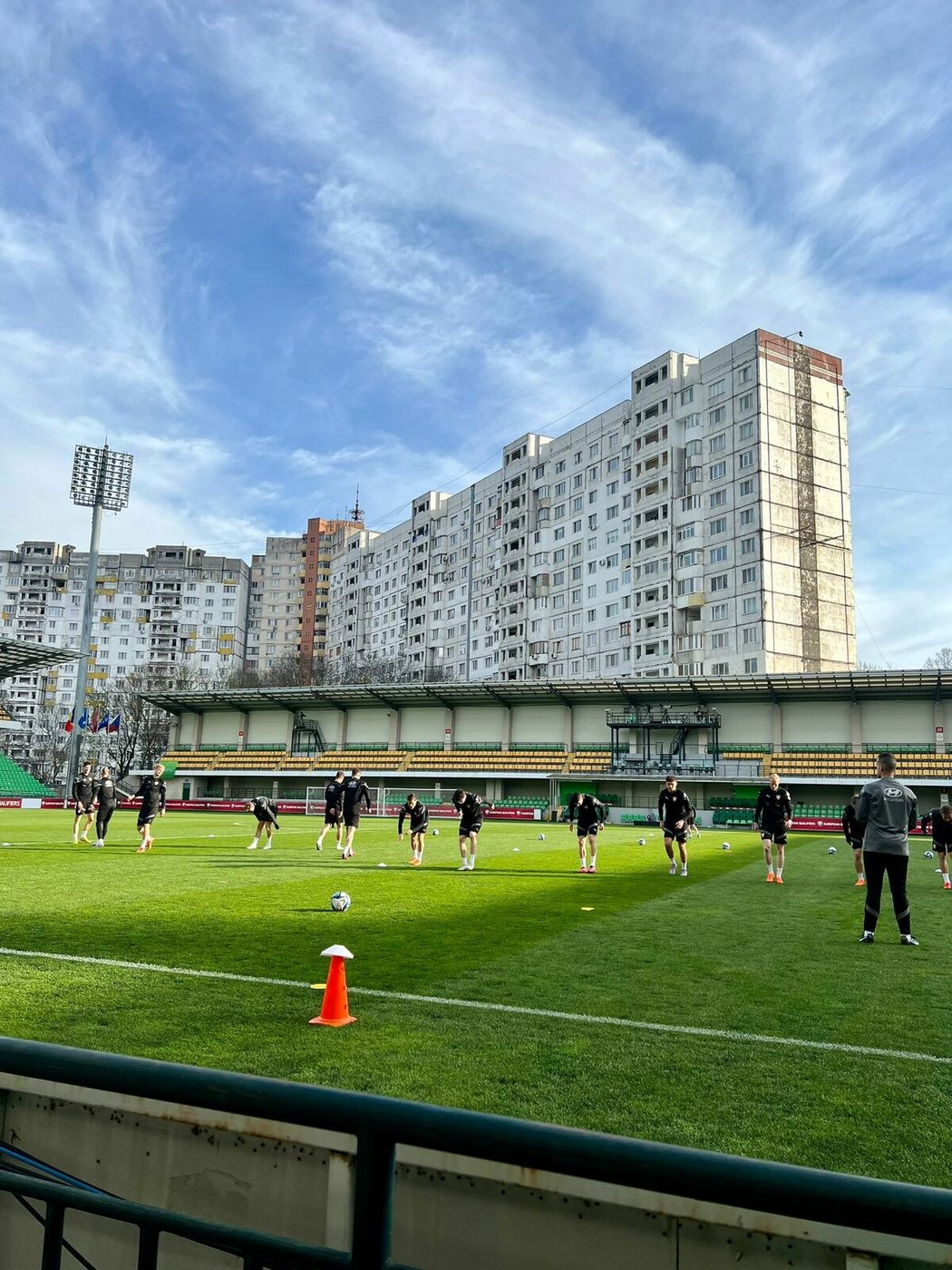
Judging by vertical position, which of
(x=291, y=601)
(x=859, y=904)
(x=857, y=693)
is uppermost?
(x=291, y=601)

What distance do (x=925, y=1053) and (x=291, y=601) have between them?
5846 inches

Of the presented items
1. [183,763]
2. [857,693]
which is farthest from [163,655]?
[857,693]

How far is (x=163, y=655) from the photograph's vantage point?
15162 centimetres

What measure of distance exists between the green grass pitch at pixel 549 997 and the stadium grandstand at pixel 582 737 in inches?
1614

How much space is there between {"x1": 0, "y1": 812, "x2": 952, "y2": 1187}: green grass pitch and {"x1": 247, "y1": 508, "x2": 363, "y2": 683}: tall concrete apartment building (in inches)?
5206

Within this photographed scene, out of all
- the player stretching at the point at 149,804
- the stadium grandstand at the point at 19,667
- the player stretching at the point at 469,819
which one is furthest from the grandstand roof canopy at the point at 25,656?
the player stretching at the point at 469,819

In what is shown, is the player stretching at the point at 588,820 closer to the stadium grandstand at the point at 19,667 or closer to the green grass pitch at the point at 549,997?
the green grass pitch at the point at 549,997

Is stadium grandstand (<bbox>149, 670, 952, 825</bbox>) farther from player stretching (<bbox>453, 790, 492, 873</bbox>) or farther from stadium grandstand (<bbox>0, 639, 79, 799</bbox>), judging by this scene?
player stretching (<bbox>453, 790, 492, 873</bbox>)

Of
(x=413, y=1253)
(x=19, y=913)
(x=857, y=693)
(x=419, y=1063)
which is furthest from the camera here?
(x=857, y=693)

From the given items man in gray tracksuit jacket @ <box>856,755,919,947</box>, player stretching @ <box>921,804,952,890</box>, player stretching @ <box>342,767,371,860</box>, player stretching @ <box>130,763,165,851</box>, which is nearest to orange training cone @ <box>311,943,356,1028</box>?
man in gray tracksuit jacket @ <box>856,755,919,947</box>

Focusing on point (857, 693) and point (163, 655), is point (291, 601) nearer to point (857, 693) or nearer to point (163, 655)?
point (163, 655)

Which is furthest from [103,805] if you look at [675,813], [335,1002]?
[335,1002]

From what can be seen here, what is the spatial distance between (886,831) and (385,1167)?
395 inches

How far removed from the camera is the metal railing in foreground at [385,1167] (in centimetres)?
162
